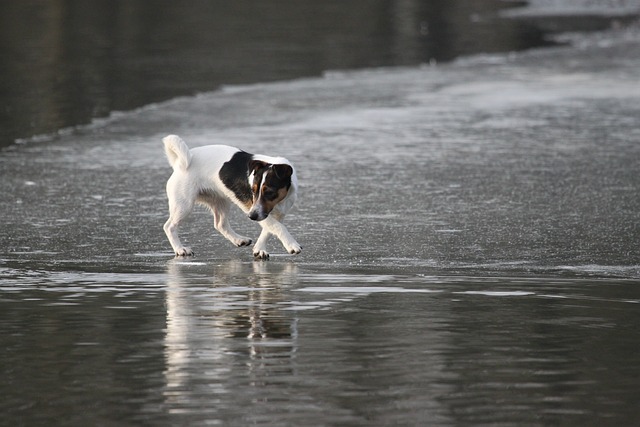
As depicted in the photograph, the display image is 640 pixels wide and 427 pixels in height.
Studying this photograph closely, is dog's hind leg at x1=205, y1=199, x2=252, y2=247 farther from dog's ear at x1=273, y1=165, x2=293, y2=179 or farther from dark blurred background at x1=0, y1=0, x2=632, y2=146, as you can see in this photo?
dark blurred background at x1=0, y1=0, x2=632, y2=146

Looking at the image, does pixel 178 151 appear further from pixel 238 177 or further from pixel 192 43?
pixel 192 43

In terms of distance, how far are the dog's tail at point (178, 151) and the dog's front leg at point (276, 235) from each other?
663 millimetres

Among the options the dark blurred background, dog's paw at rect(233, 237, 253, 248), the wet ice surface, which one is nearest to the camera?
the wet ice surface

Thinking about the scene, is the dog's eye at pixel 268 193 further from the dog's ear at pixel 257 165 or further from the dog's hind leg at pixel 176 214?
the dog's hind leg at pixel 176 214

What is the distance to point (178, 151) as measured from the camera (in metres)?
8.77

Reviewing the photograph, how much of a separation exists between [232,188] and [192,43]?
1773 cm

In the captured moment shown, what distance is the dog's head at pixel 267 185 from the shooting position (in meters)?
→ 8.31

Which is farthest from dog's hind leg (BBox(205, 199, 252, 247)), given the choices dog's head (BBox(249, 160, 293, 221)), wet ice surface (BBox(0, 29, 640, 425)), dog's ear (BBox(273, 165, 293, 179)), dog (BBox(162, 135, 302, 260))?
dog's ear (BBox(273, 165, 293, 179))

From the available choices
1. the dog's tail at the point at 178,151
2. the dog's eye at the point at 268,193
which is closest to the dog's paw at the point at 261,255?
the dog's eye at the point at 268,193

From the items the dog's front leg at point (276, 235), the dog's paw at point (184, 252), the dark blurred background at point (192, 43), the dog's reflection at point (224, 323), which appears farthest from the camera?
the dark blurred background at point (192, 43)

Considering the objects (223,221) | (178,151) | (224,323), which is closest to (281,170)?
(178,151)

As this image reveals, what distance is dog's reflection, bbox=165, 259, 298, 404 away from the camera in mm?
5863

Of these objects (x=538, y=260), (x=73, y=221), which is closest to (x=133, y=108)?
(x=73, y=221)

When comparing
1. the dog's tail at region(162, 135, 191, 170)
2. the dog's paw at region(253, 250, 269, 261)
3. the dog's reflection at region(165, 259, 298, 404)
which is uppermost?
the dog's tail at region(162, 135, 191, 170)
